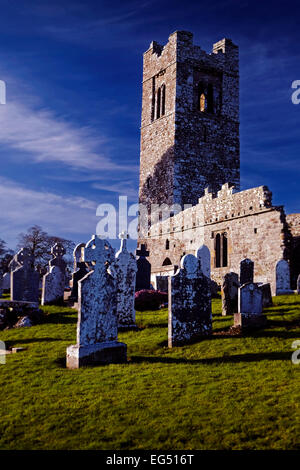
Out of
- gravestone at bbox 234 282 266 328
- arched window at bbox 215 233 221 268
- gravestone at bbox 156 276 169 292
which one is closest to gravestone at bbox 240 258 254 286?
gravestone at bbox 234 282 266 328

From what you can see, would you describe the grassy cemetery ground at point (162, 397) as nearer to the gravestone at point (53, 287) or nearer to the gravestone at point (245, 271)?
the gravestone at point (245, 271)

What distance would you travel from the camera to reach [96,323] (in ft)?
26.2

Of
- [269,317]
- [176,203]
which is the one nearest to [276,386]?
[269,317]

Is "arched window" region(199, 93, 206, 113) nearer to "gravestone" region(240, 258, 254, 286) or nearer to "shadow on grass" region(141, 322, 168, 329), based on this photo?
"gravestone" region(240, 258, 254, 286)

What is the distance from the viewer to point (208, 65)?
35.9 m

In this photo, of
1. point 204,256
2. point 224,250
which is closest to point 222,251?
point 224,250

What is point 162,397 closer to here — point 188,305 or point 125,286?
point 188,305

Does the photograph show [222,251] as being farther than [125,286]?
Yes

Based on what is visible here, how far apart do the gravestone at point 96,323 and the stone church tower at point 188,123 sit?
81.2ft

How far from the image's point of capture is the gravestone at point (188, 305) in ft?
29.7

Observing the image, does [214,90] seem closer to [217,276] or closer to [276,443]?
[217,276]

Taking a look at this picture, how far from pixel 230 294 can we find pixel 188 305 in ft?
9.81

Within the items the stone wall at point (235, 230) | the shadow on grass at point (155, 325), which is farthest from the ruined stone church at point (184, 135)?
the shadow on grass at point (155, 325)

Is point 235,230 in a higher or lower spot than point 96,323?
higher
